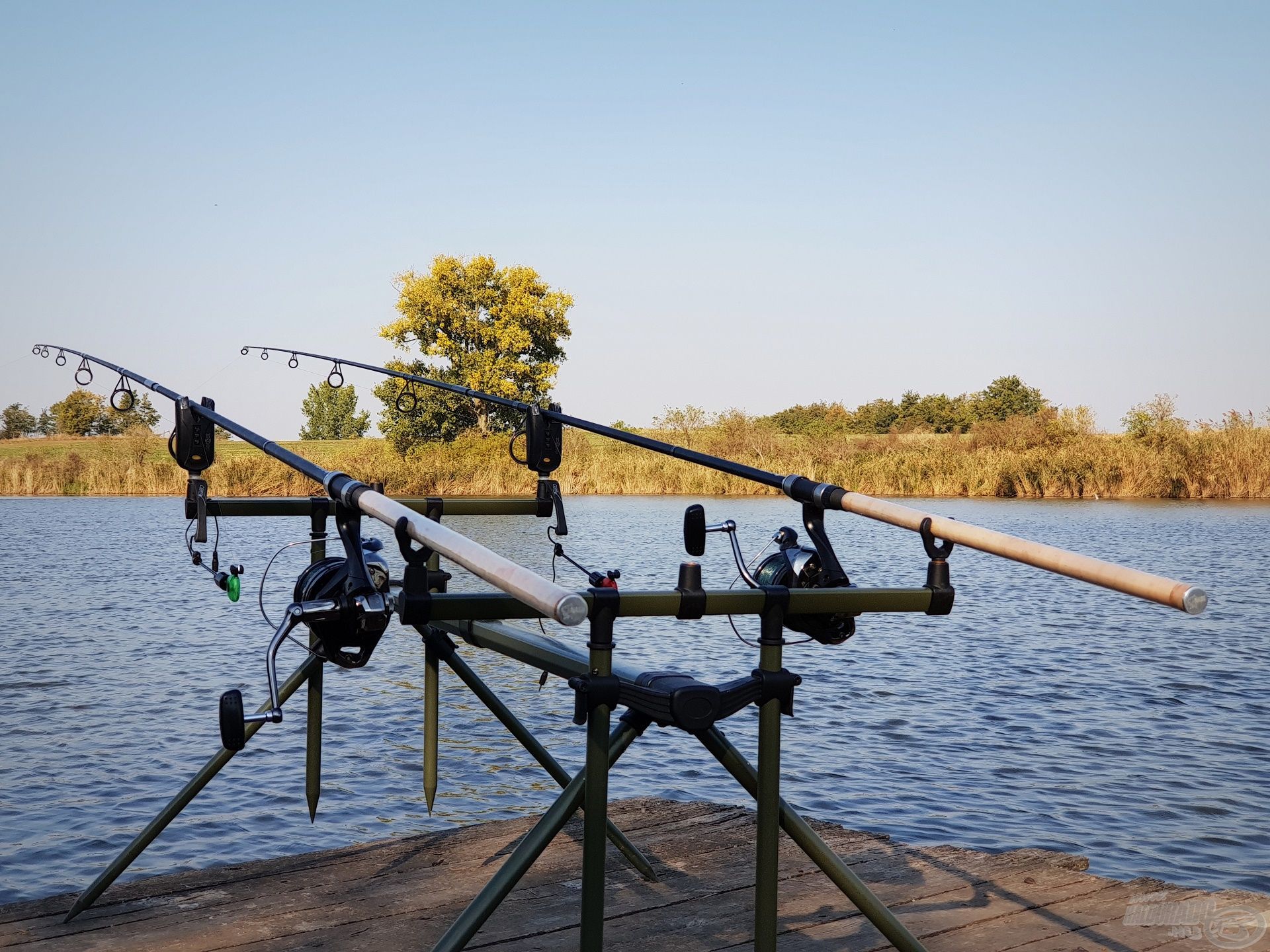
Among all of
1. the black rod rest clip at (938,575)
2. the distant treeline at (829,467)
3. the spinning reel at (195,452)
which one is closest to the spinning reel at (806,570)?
the black rod rest clip at (938,575)

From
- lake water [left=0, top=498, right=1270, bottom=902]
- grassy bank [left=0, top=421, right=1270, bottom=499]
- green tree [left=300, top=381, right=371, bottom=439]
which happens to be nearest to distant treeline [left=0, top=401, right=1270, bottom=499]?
grassy bank [left=0, top=421, right=1270, bottom=499]

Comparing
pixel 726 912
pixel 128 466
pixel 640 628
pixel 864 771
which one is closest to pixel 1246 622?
pixel 640 628

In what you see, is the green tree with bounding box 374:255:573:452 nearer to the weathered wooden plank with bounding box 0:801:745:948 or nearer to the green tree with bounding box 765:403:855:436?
the green tree with bounding box 765:403:855:436

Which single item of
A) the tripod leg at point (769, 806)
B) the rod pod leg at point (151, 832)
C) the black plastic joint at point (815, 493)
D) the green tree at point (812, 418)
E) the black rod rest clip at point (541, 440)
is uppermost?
the green tree at point (812, 418)

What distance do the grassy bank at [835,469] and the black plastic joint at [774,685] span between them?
28.8 metres

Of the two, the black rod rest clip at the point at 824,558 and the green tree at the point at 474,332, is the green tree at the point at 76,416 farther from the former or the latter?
the black rod rest clip at the point at 824,558

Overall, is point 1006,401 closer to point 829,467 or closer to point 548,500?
point 829,467

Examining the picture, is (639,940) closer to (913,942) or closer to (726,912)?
(726,912)

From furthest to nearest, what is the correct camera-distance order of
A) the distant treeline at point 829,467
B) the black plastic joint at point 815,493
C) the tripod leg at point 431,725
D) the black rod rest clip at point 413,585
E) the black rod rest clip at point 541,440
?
the distant treeline at point 829,467 → the black rod rest clip at point 541,440 → the tripod leg at point 431,725 → the black plastic joint at point 815,493 → the black rod rest clip at point 413,585

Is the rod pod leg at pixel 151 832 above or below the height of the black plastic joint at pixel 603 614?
below

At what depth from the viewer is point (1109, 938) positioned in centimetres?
350

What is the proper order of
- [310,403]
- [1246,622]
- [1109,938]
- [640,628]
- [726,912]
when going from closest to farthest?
[1109,938] < [726,912] < [640,628] < [1246,622] < [310,403]

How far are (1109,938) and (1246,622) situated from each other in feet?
41.4

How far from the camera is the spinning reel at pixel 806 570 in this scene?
3094 millimetres
